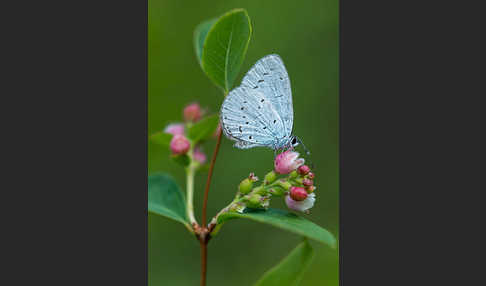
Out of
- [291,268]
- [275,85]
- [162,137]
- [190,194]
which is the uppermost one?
[275,85]

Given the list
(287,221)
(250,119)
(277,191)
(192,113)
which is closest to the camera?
(287,221)

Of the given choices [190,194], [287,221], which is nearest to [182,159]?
[190,194]

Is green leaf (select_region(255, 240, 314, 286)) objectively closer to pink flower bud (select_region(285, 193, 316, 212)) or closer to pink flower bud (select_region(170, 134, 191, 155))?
pink flower bud (select_region(285, 193, 316, 212))

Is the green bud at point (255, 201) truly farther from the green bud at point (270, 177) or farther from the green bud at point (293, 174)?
the green bud at point (293, 174)

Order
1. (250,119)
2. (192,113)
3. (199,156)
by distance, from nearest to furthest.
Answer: (250,119) < (199,156) < (192,113)

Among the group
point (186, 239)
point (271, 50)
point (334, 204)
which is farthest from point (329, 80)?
point (186, 239)

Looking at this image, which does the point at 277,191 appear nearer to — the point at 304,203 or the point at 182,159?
the point at 304,203

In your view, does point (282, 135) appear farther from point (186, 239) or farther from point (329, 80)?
point (186, 239)
